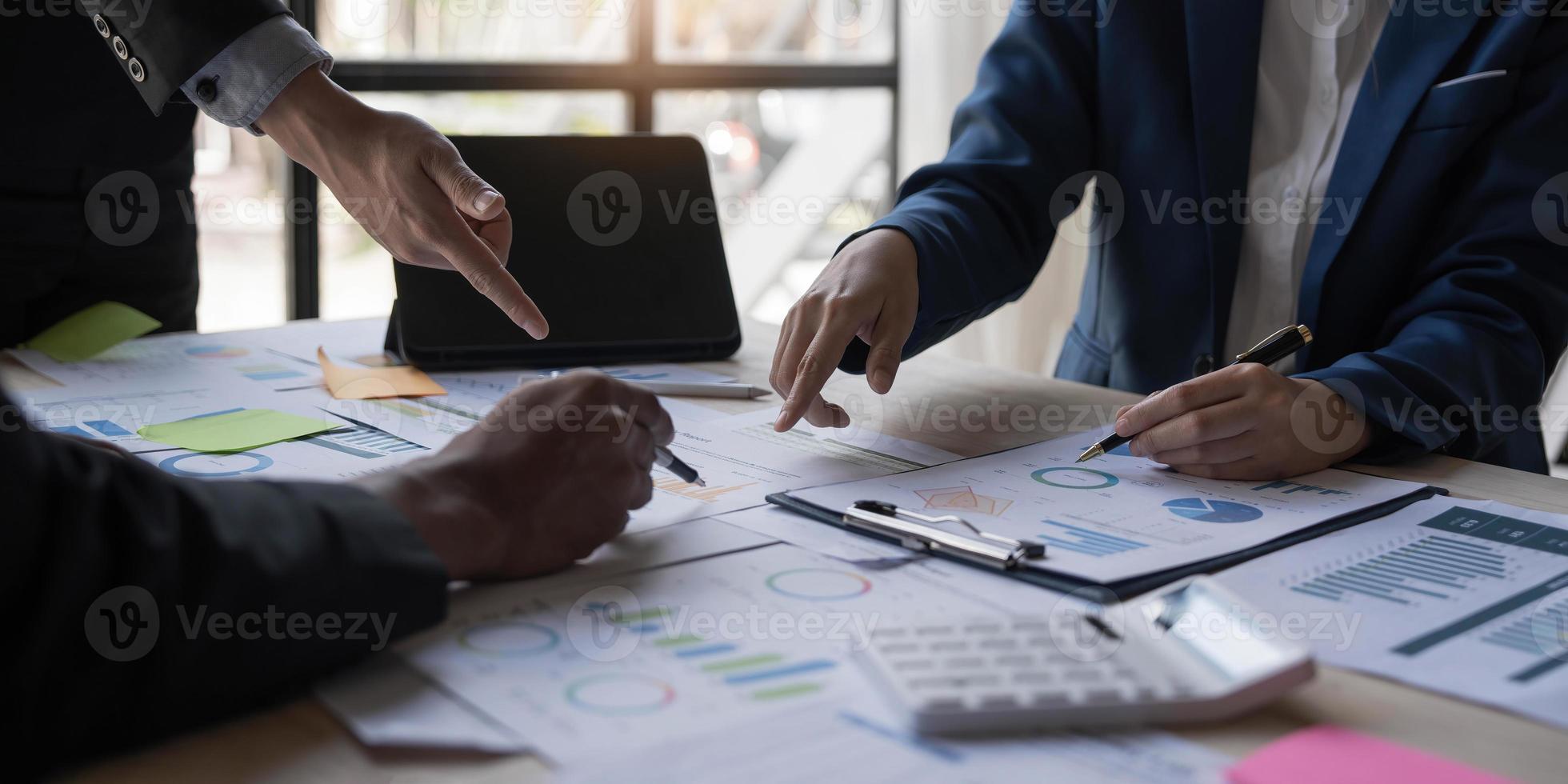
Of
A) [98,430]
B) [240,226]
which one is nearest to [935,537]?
[98,430]

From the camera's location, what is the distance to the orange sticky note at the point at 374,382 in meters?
1.17

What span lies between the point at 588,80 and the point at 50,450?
2.26m

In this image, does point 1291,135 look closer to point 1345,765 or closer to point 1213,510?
point 1213,510

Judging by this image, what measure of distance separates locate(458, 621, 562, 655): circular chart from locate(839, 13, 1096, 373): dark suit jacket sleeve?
689mm

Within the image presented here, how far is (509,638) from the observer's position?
613mm

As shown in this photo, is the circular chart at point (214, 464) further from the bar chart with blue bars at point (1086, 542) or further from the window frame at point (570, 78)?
the window frame at point (570, 78)

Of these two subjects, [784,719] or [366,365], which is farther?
[366,365]

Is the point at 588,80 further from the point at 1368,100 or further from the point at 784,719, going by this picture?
the point at 784,719

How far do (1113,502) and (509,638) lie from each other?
0.46 meters

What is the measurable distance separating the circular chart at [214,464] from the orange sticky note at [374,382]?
21 cm

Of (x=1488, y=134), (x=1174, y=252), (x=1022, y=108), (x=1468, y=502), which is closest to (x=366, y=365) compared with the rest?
(x=1022, y=108)

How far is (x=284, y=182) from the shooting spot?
7.77ft

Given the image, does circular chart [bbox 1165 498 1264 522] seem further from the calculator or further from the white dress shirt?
the white dress shirt

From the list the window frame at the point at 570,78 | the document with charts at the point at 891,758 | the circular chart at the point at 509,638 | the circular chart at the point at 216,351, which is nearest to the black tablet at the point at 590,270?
the circular chart at the point at 216,351
